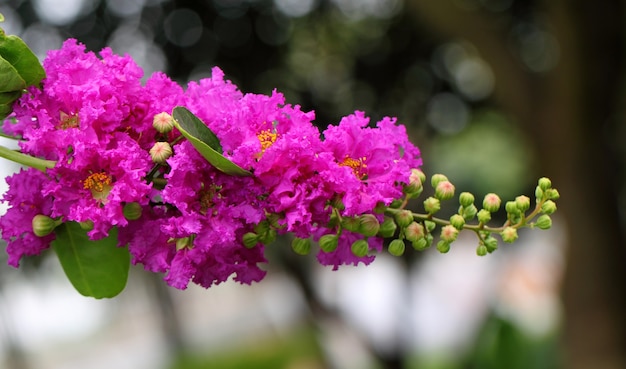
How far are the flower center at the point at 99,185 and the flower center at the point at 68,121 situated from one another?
0.09 metres

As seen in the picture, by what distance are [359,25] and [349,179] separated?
355 cm

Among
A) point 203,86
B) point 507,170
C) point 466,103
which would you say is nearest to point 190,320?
point 507,170

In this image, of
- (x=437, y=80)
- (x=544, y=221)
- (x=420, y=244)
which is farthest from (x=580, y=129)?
(x=420, y=244)

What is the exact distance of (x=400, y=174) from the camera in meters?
1.03

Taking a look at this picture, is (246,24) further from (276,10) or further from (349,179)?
(349,179)

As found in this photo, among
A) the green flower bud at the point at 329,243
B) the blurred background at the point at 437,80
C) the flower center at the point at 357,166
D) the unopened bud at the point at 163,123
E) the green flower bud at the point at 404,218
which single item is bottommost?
the blurred background at the point at 437,80

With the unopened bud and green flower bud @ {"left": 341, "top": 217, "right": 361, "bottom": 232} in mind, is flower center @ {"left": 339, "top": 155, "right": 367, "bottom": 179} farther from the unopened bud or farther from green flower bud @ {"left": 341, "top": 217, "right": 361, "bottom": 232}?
the unopened bud

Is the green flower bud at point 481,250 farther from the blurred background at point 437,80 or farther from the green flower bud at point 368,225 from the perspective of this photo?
the blurred background at point 437,80

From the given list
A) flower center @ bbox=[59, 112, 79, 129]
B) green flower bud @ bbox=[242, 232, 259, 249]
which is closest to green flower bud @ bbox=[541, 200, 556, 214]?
green flower bud @ bbox=[242, 232, 259, 249]

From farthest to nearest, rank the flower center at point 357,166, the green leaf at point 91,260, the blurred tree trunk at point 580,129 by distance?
1. the blurred tree trunk at point 580,129
2. the green leaf at point 91,260
3. the flower center at point 357,166

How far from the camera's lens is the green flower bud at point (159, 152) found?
0.95m

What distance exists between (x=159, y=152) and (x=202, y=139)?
0.18 feet

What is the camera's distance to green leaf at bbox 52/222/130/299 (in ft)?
3.70


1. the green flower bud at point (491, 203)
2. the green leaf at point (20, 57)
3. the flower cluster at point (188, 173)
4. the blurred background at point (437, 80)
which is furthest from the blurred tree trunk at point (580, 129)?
the green leaf at point (20, 57)
